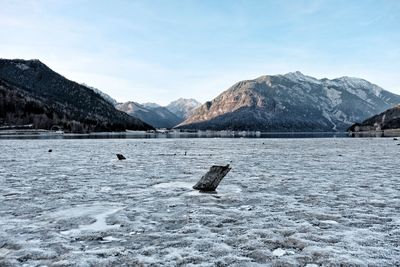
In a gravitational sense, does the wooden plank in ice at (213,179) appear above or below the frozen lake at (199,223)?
above

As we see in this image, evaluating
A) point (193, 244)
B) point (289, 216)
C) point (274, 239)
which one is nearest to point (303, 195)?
point (289, 216)

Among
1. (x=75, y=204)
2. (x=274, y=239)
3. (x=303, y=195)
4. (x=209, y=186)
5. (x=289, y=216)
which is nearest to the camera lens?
(x=274, y=239)

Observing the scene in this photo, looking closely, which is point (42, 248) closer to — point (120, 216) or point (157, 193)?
point (120, 216)

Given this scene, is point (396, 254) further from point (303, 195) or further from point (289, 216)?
point (303, 195)

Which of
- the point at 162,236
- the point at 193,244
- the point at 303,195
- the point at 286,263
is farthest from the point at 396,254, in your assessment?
the point at 303,195

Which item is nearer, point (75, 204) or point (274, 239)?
point (274, 239)

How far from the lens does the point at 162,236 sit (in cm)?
1071

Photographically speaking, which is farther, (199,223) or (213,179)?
(213,179)

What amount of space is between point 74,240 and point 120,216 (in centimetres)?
306

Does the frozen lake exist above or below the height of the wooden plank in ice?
below

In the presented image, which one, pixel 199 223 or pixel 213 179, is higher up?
pixel 213 179

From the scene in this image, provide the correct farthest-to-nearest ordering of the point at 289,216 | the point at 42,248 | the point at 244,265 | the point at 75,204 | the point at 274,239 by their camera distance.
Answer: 1. the point at 75,204
2. the point at 289,216
3. the point at 274,239
4. the point at 42,248
5. the point at 244,265

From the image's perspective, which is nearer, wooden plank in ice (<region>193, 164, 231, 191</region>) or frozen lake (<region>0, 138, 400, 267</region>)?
frozen lake (<region>0, 138, 400, 267</region>)

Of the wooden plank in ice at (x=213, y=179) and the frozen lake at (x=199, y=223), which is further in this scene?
the wooden plank in ice at (x=213, y=179)
